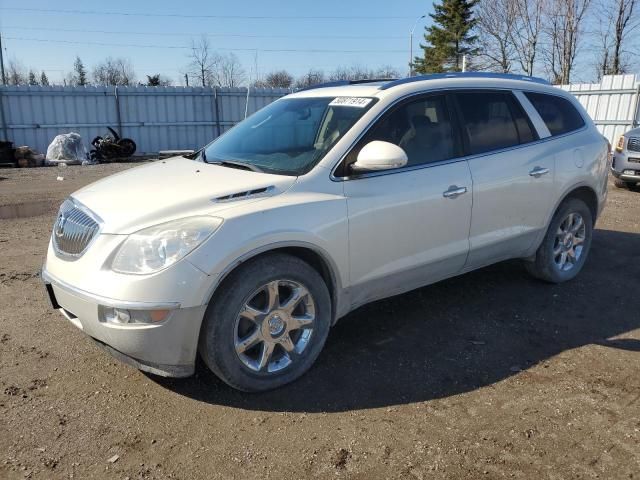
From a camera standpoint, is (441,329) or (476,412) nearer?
(476,412)

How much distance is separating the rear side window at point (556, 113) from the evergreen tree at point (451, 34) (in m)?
43.4

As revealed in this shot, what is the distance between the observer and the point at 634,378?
139 inches

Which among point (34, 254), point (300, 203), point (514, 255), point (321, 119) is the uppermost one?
point (321, 119)

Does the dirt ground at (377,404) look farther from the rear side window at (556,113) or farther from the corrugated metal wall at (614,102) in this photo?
the corrugated metal wall at (614,102)

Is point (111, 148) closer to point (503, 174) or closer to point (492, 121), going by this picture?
point (492, 121)

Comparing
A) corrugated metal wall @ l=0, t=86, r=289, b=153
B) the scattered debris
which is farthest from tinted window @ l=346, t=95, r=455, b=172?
corrugated metal wall @ l=0, t=86, r=289, b=153

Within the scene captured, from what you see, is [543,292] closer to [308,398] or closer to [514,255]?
[514,255]

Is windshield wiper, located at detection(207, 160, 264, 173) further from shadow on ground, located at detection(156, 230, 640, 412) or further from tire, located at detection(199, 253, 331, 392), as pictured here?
shadow on ground, located at detection(156, 230, 640, 412)


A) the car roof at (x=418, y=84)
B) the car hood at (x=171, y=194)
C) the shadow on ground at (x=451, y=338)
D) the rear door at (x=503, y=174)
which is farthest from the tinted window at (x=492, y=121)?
the car hood at (x=171, y=194)

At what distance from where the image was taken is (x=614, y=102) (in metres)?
15.7

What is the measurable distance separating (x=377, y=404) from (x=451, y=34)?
1925 inches

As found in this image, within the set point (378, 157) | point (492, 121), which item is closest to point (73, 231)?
A: point (378, 157)

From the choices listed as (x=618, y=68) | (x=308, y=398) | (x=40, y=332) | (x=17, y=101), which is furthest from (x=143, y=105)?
(x=618, y=68)

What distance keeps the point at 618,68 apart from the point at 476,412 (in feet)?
117
